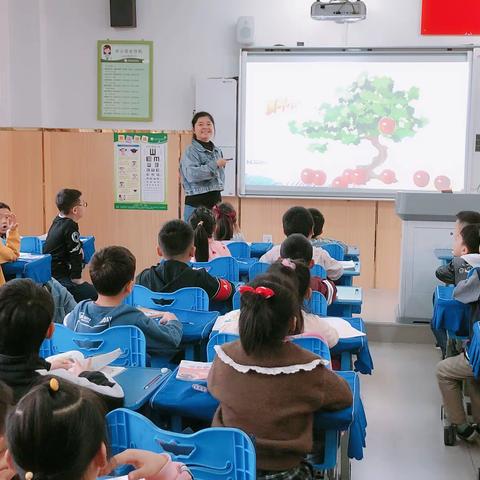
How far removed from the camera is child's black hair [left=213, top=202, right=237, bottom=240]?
206 inches

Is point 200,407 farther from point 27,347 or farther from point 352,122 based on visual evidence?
point 352,122

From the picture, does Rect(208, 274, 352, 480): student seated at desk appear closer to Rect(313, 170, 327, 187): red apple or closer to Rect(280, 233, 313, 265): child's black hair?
Rect(280, 233, 313, 265): child's black hair

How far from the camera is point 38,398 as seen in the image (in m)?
1.14

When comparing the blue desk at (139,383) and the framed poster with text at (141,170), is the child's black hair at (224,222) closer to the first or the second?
the framed poster with text at (141,170)

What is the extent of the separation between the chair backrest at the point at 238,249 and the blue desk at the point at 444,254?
4.39 feet

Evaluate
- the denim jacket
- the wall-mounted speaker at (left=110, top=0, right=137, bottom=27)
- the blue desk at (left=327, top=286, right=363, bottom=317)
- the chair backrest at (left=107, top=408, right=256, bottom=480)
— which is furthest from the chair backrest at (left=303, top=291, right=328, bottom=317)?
the wall-mounted speaker at (left=110, top=0, right=137, bottom=27)

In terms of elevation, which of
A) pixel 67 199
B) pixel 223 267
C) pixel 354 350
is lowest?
pixel 354 350

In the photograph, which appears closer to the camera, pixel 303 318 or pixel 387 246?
pixel 303 318

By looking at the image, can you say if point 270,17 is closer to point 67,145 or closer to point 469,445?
point 67,145

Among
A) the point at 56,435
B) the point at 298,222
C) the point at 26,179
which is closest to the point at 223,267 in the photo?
the point at 298,222

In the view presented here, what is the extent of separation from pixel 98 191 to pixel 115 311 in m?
5.06

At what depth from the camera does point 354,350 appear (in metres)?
2.74

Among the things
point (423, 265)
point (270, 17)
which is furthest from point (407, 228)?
point (270, 17)

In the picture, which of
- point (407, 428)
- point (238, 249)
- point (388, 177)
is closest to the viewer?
point (407, 428)
